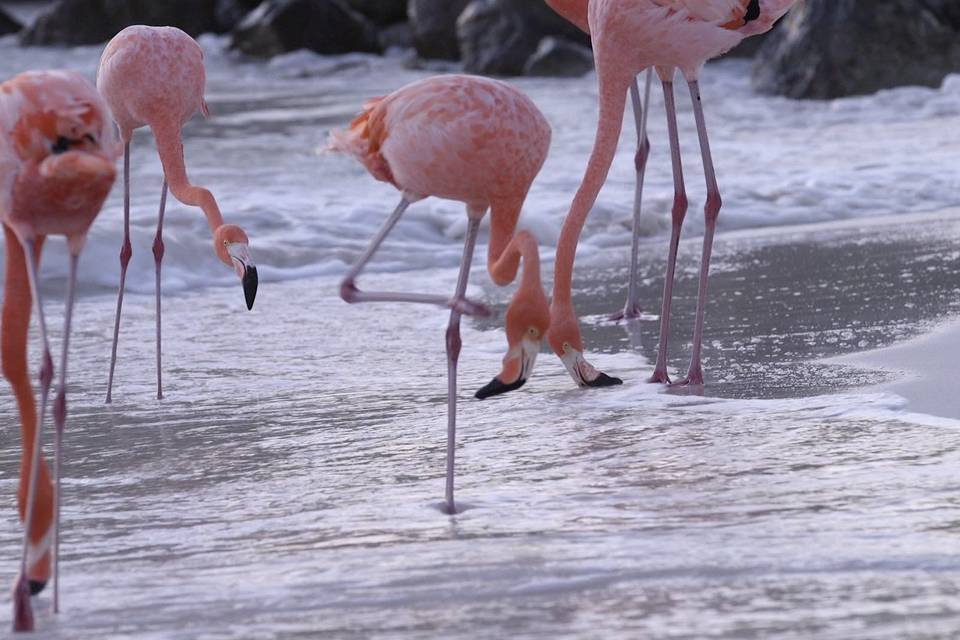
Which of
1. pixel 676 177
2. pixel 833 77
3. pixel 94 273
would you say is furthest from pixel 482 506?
pixel 833 77

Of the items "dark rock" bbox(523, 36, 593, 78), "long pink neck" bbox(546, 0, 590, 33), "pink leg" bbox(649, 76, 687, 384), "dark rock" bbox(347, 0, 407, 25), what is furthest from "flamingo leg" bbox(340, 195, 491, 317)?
"dark rock" bbox(347, 0, 407, 25)

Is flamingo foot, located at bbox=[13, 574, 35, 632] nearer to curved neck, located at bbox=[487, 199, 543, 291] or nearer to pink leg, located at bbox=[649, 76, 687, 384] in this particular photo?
curved neck, located at bbox=[487, 199, 543, 291]

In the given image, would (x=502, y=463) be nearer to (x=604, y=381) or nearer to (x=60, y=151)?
Answer: (x=604, y=381)

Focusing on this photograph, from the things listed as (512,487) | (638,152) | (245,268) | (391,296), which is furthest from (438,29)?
(512,487)

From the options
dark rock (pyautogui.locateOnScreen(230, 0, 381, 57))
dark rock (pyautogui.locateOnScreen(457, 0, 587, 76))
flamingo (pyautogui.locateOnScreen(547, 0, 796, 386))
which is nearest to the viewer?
flamingo (pyautogui.locateOnScreen(547, 0, 796, 386))

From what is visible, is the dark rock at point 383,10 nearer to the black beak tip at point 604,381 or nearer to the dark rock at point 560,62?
the dark rock at point 560,62

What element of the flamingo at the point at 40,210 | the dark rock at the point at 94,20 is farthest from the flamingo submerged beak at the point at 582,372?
the dark rock at the point at 94,20

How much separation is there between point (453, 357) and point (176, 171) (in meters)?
1.88

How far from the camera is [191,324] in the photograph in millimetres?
6547

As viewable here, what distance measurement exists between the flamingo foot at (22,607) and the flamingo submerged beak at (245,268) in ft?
6.28

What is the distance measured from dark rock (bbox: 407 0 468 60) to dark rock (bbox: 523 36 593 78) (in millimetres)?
3402

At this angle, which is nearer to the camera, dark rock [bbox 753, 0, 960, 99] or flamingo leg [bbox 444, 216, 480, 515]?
flamingo leg [bbox 444, 216, 480, 515]

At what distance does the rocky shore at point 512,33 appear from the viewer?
51.6 feet

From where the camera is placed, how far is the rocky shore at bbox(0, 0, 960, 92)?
15734 mm
